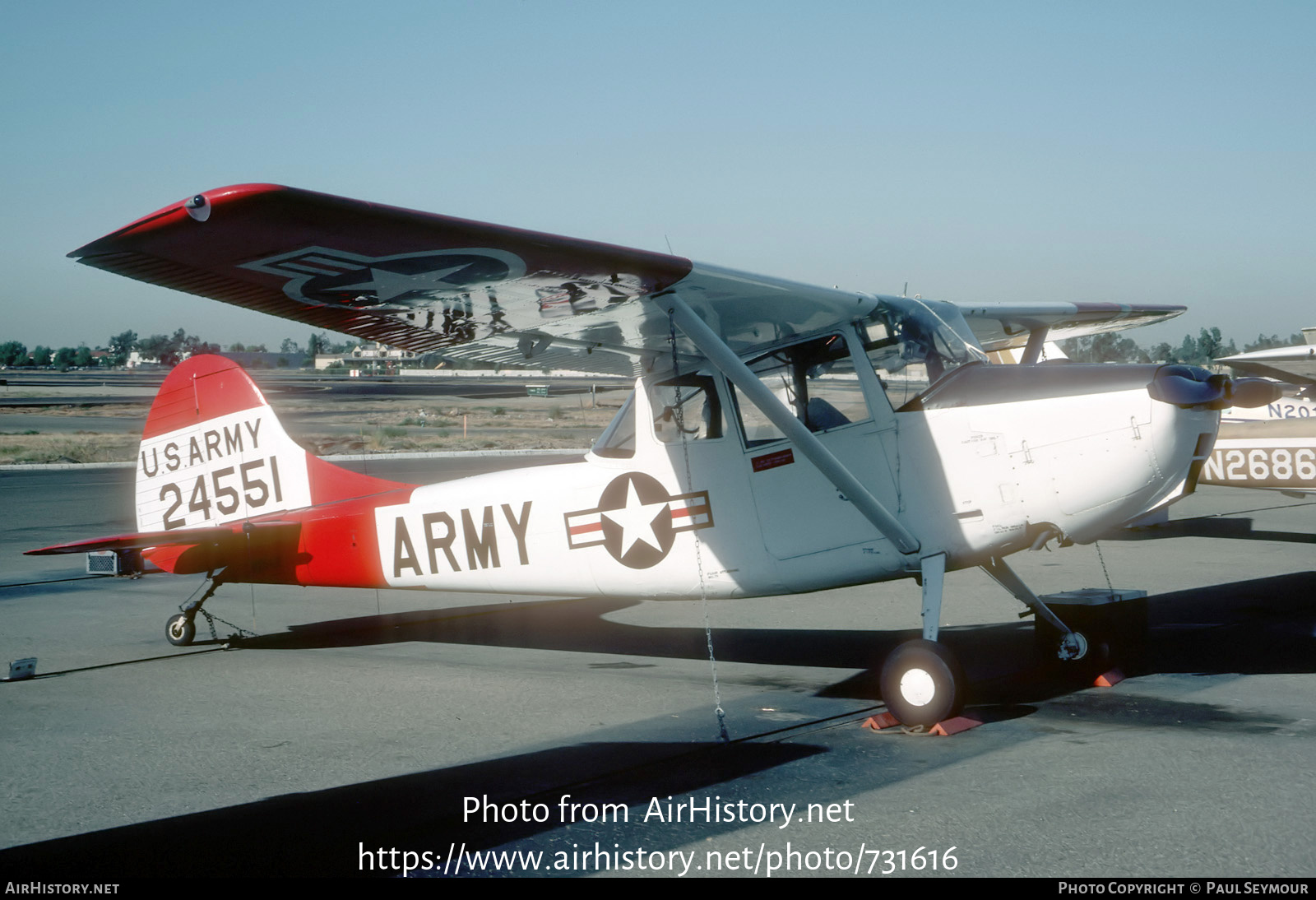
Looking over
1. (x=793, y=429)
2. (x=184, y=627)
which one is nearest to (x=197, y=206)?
(x=793, y=429)

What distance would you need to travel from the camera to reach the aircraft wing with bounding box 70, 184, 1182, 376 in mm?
3701

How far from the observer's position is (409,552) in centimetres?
778

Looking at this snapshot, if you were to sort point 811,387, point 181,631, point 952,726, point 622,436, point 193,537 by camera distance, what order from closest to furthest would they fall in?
point 952,726 < point 811,387 < point 622,436 < point 193,537 < point 181,631

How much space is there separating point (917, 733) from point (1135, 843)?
5.34 ft

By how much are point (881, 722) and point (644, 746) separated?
1.27 m

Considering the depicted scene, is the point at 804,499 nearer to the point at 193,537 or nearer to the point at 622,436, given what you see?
the point at 622,436

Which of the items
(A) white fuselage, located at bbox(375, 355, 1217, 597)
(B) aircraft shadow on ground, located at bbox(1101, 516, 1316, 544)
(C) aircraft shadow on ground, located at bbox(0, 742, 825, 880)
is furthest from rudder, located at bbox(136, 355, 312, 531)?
(B) aircraft shadow on ground, located at bbox(1101, 516, 1316, 544)

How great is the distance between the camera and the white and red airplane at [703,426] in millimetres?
4410

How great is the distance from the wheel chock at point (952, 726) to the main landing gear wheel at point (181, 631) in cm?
596

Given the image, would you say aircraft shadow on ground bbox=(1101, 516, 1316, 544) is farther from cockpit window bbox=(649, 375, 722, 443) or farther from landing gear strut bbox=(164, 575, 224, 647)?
landing gear strut bbox=(164, 575, 224, 647)

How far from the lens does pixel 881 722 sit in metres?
5.48

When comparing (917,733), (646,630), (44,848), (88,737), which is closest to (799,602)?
(646,630)

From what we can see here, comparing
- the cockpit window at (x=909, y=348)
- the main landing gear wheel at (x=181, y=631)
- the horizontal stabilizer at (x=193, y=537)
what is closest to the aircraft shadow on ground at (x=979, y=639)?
the main landing gear wheel at (x=181, y=631)

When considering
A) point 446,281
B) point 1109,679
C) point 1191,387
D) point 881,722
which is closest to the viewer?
point 446,281
